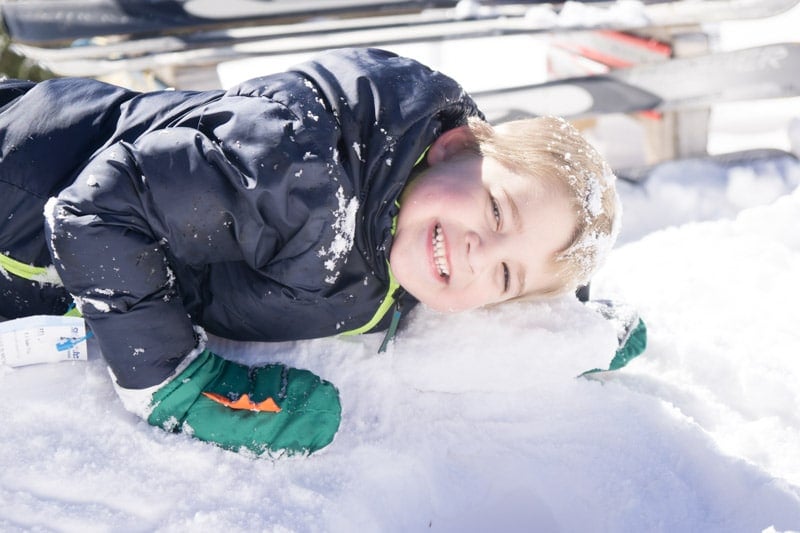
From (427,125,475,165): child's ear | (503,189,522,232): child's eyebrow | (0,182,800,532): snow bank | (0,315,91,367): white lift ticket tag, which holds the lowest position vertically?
(0,182,800,532): snow bank

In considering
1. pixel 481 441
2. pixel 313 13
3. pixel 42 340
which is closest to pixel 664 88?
pixel 313 13

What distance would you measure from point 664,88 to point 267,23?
1.29 m

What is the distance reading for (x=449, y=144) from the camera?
1.33 metres

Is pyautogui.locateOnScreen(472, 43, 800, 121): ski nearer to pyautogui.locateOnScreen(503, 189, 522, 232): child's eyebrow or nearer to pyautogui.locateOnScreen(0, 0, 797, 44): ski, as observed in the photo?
pyautogui.locateOnScreen(0, 0, 797, 44): ski

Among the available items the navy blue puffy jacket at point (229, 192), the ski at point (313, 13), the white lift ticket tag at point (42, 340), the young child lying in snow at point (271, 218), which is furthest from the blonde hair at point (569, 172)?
the ski at point (313, 13)

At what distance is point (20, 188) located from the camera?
122 cm

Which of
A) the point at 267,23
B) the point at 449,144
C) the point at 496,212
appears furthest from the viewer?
the point at 267,23

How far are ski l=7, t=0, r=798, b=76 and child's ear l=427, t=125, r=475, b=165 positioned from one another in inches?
40.1

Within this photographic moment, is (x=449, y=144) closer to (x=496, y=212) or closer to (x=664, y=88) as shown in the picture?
(x=496, y=212)

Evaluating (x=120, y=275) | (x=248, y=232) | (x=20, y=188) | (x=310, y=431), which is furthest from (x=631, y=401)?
(x=20, y=188)

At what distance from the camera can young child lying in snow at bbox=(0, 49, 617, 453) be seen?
1.11 m

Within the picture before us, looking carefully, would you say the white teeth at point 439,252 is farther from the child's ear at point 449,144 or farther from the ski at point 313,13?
the ski at point 313,13

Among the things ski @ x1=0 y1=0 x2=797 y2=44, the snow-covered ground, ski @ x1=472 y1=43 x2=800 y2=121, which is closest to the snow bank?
the snow-covered ground

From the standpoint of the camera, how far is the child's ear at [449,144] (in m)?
1.32
